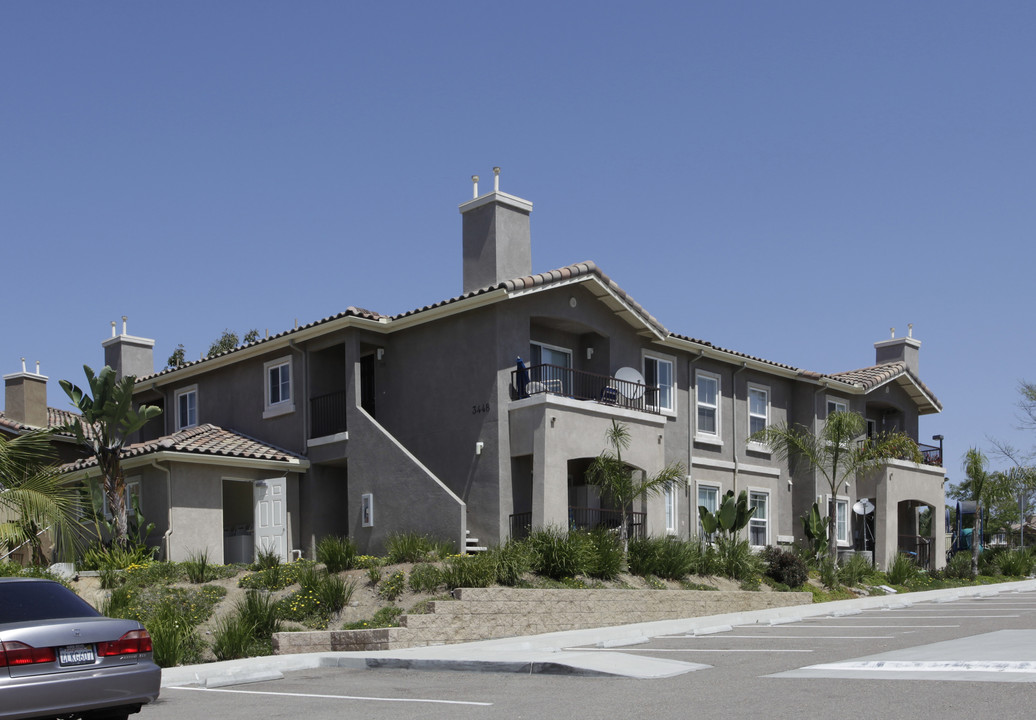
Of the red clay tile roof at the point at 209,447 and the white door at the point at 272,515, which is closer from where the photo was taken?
the red clay tile roof at the point at 209,447

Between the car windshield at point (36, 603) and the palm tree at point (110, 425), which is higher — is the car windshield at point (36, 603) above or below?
below

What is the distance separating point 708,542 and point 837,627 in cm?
Answer: 790

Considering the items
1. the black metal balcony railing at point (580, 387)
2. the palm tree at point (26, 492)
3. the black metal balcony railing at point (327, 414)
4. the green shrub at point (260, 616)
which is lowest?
the green shrub at point (260, 616)

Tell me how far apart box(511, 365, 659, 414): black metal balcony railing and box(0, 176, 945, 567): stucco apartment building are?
0.05 m

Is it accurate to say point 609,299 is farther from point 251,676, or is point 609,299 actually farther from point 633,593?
point 251,676

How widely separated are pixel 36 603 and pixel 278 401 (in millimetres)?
18811

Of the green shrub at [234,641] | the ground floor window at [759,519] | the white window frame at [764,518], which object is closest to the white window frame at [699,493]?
the white window frame at [764,518]

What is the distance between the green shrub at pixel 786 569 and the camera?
84.2 feet

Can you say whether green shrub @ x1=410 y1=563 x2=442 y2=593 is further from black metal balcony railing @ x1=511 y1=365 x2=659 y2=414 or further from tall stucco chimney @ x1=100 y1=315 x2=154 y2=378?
tall stucco chimney @ x1=100 y1=315 x2=154 y2=378

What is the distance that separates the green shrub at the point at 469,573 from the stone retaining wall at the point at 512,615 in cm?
26

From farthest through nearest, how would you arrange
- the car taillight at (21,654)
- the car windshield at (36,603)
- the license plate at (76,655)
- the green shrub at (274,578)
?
the green shrub at (274,578) < the car windshield at (36,603) < the license plate at (76,655) < the car taillight at (21,654)

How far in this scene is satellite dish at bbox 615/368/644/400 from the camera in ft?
85.8

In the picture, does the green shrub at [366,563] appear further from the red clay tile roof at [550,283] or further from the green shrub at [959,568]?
the green shrub at [959,568]

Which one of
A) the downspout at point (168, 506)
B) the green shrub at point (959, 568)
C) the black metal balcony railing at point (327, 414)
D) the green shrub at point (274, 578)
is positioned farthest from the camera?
the green shrub at point (959, 568)
